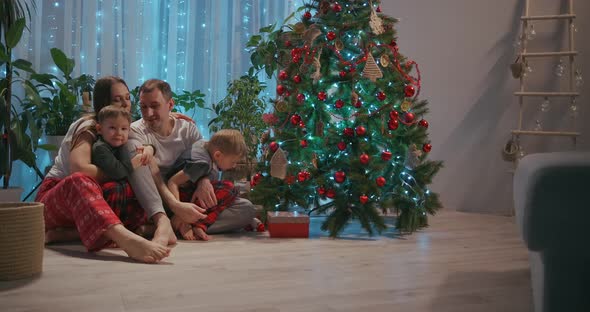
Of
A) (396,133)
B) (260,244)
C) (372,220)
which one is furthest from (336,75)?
(260,244)

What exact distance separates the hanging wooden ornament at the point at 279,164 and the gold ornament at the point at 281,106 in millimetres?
205

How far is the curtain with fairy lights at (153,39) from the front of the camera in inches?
147

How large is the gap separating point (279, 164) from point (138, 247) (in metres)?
0.85

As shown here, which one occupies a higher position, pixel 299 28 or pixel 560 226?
pixel 299 28

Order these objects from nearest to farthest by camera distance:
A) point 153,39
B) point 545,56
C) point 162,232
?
point 162,232
point 545,56
point 153,39

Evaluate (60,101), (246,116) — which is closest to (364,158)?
(246,116)

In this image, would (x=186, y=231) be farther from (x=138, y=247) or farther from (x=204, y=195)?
(x=138, y=247)

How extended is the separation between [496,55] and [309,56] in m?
1.64

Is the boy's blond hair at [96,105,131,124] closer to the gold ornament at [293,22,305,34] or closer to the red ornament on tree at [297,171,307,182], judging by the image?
the red ornament on tree at [297,171,307,182]

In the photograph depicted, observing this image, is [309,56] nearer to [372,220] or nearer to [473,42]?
[372,220]

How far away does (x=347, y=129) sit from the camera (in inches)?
107

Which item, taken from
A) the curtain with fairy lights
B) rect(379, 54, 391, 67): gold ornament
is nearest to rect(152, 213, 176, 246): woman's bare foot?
rect(379, 54, 391, 67): gold ornament

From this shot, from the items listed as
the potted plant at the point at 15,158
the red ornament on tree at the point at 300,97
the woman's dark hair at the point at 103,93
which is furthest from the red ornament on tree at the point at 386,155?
the potted plant at the point at 15,158

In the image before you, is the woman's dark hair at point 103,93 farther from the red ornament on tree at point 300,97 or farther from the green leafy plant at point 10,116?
the green leafy plant at point 10,116
